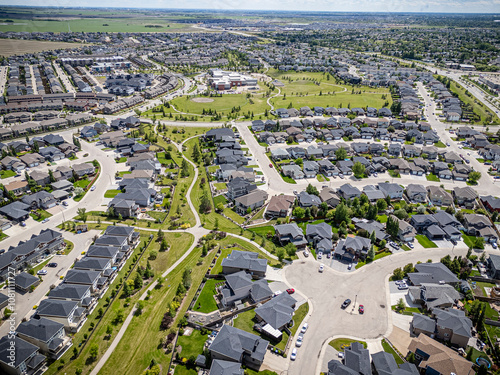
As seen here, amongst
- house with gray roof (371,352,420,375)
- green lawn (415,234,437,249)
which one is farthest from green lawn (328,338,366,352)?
green lawn (415,234,437,249)

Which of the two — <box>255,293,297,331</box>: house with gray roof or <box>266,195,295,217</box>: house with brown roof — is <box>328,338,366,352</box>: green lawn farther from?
<box>266,195,295,217</box>: house with brown roof

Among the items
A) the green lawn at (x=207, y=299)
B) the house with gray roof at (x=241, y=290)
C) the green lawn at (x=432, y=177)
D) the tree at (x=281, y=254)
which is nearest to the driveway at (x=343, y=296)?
the tree at (x=281, y=254)

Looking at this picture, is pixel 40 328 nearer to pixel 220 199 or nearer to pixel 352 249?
pixel 220 199

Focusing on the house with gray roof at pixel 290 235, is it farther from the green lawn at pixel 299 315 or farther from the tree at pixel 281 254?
the green lawn at pixel 299 315

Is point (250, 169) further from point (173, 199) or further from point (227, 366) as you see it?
point (227, 366)

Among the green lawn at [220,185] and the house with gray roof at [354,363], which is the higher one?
the house with gray roof at [354,363]

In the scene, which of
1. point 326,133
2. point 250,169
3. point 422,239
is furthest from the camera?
point 326,133

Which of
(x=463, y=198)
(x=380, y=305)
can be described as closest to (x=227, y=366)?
(x=380, y=305)
